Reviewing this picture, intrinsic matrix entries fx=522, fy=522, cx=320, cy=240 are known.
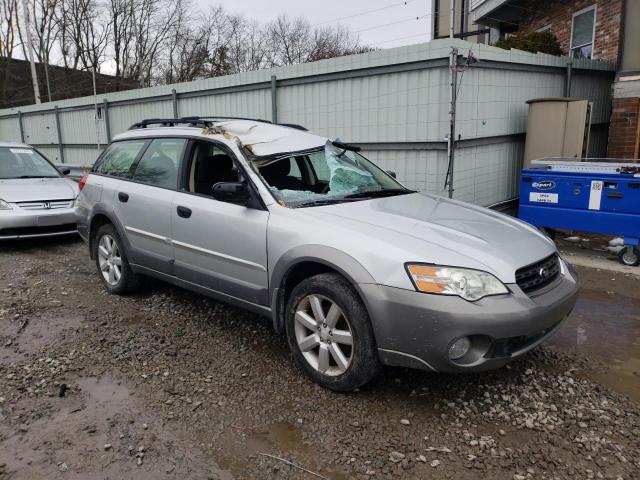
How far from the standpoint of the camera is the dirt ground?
2629 millimetres

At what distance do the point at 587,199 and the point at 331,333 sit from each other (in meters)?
4.53

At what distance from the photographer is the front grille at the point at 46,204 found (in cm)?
721

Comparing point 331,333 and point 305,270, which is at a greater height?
point 305,270

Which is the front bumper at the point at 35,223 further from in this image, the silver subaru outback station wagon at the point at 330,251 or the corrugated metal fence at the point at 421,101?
the corrugated metal fence at the point at 421,101

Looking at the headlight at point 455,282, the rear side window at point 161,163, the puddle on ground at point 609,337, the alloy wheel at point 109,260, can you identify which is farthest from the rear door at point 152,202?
the puddle on ground at point 609,337

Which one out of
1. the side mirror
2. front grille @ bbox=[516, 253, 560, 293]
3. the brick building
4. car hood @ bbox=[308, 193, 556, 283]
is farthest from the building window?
the side mirror

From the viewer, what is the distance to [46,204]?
7.36 meters

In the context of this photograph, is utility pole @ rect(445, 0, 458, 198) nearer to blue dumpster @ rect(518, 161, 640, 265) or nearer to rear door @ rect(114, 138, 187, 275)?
blue dumpster @ rect(518, 161, 640, 265)

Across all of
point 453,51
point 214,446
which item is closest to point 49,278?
point 214,446

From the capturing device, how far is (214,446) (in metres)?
2.79

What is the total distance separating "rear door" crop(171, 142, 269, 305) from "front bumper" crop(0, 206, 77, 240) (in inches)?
154

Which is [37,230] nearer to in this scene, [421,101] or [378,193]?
[378,193]

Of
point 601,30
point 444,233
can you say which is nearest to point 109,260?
point 444,233

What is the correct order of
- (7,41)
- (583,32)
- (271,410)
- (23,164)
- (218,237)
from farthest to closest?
(7,41), (583,32), (23,164), (218,237), (271,410)
